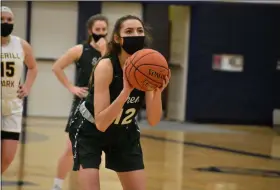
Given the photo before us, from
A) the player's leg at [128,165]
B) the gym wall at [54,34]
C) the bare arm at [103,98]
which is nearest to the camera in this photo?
the bare arm at [103,98]

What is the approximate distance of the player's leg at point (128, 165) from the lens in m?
3.90

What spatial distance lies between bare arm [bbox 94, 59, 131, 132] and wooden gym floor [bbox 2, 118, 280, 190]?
269 centimetres

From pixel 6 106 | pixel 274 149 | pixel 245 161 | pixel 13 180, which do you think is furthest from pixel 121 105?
pixel 274 149

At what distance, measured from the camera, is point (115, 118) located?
3744 millimetres

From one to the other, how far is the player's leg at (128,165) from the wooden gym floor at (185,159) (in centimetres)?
234

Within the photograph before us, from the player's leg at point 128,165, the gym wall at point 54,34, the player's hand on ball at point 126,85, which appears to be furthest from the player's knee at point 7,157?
the gym wall at point 54,34

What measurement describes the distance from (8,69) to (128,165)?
1701mm

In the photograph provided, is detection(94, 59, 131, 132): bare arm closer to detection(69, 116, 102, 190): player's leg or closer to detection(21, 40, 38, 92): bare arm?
detection(69, 116, 102, 190): player's leg

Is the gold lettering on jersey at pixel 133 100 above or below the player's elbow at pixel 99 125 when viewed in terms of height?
above

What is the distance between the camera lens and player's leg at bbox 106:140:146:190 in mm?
3900

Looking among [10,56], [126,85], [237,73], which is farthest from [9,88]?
[237,73]

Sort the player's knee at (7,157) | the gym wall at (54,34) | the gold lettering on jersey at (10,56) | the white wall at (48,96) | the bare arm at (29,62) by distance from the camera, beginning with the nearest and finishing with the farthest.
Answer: the gold lettering on jersey at (10,56) → the player's knee at (7,157) → the bare arm at (29,62) → the gym wall at (54,34) → the white wall at (48,96)

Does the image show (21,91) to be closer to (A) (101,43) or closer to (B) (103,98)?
(A) (101,43)

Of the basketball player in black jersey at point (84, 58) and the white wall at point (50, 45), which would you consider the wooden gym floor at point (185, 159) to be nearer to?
the basketball player in black jersey at point (84, 58)
